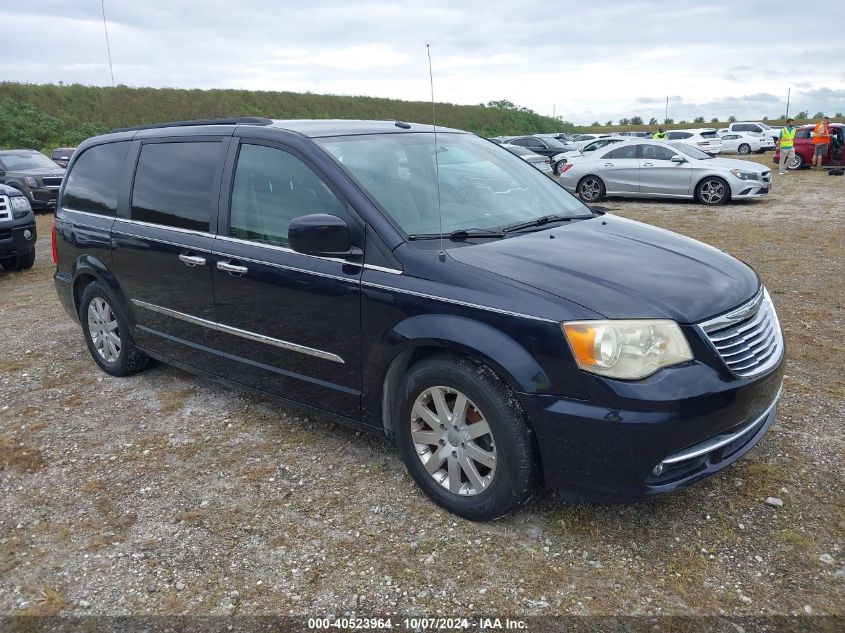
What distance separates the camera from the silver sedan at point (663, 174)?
47.4 ft

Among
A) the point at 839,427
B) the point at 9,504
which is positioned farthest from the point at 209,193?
the point at 839,427

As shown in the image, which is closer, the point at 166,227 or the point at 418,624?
the point at 418,624

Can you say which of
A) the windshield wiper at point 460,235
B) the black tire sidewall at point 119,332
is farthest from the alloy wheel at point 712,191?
the black tire sidewall at point 119,332

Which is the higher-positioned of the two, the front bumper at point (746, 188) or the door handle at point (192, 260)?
the door handle at point (192, 260)

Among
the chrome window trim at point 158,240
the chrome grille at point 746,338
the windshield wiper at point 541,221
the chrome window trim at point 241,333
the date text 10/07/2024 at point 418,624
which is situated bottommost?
the date text 10/07/2024 at point 418,624

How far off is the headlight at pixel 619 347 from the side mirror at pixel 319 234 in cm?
115

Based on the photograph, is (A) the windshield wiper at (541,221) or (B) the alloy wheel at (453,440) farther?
(A) the windshield wiper at (541,221)

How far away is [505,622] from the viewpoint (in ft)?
8.49

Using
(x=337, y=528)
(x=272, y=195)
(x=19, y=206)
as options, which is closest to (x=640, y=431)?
(x=337, y=528)

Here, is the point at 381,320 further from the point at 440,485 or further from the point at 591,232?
the point at 591,232

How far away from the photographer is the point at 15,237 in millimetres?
9070

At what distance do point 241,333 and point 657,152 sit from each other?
1341cm

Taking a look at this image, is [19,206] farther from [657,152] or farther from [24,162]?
[657,152]

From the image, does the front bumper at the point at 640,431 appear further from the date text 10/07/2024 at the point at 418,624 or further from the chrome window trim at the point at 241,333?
the chrome window trim at the point at 241,333
